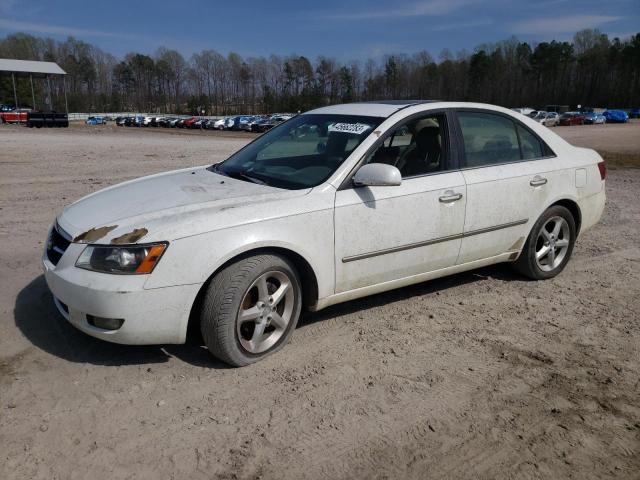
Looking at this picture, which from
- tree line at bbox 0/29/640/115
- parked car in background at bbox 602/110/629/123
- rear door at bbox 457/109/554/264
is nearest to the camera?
rear door at bbox 457/109/554/264

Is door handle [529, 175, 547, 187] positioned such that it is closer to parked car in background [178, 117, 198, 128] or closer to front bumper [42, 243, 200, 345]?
front bumper [42, 243, 200, 345]

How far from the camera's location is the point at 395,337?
4016 mm

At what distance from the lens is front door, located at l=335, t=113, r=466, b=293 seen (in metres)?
3.82

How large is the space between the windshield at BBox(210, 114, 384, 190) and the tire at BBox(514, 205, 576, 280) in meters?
1.94

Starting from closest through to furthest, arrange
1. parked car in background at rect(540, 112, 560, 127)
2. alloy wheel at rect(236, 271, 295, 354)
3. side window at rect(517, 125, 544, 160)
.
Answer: alloy wheel at rect(236, 271, 295, 354)
side window at rect(517, 125, 544, 160)
parked car in background at rect(540, 112, 560, 127)

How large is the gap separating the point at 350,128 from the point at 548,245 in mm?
2329

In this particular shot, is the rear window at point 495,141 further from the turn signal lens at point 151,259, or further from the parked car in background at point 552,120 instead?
the parked car in background at point 552,120

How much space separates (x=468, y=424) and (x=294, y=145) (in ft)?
8.78

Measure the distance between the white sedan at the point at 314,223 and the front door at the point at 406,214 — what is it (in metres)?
0.01

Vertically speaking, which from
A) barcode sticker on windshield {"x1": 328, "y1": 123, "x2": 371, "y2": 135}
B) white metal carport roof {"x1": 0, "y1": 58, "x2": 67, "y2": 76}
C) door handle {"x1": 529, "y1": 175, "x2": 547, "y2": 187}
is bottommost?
door handle {"x1": 529, "y1": 175, "x2": 547, "y2": 187}

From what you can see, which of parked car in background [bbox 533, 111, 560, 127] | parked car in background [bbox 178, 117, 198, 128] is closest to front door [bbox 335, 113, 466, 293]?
parked car in background [bbox 533, 111, 560, 127]

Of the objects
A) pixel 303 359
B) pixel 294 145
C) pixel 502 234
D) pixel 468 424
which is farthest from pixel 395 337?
pixel 294 145

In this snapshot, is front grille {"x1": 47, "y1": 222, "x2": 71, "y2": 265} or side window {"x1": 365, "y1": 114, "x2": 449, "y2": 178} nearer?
front grille {"x1": 47, "y1": 222, "x2": 71, "y2": 265}

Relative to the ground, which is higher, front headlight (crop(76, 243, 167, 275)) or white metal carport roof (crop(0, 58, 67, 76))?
white metal carport roof (crop(0, 58, 67, 76))
